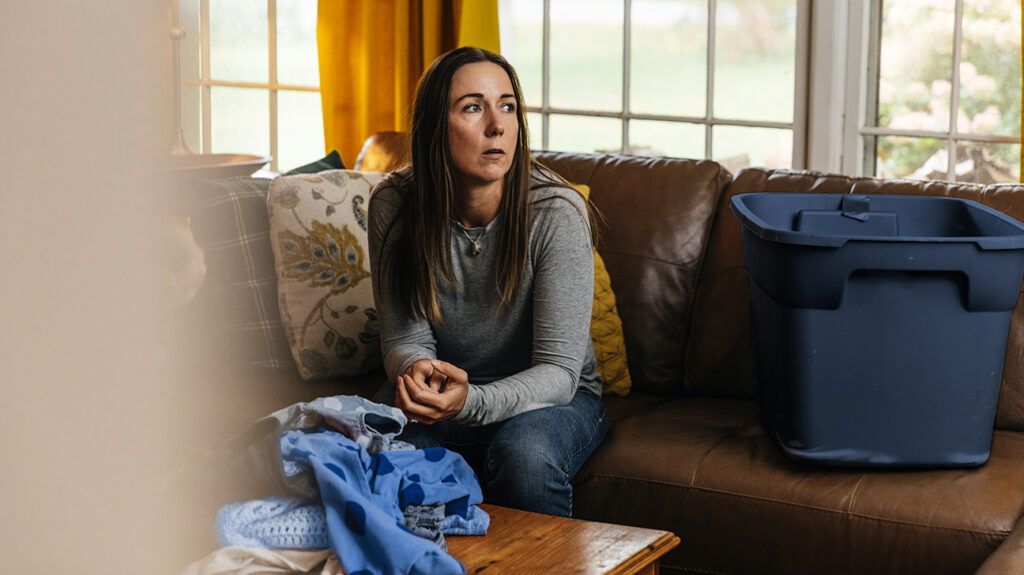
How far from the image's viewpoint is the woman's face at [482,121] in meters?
1.95

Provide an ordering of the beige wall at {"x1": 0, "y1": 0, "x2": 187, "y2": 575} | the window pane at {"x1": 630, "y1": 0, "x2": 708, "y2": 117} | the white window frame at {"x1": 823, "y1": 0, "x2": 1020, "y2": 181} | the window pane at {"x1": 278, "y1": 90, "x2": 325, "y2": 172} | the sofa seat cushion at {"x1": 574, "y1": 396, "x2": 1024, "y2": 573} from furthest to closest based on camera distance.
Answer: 1. the window pane at {"x1": 278, "y1": 90, "x2": 325, "y2": 172}
2. the window pane at {"x1": 630, "y1": 0, "x2": 708, "y2": 117}
3. the white window frame at {"x1": 823, "y1": 0, "x2": 1020, "y2": 181}
4. the sofa seat cushion at {"x1": 574, "y1": 396, "x2": 1024, "y2": 573}
5. the beige wall at {"x1": 0, "y1": 0, "x2": 187, "y2": 575}

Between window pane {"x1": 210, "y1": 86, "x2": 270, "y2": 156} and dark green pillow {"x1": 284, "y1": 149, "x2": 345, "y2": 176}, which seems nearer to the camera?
dark green pillow {"x1": 284, "y1": 149, "x2": 345, "y2": 176}

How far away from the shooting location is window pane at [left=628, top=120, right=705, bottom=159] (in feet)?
10.7

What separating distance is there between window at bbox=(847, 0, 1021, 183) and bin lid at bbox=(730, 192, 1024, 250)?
71 centimetres

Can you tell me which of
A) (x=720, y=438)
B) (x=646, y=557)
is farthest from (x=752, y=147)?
(x=646, y=557)

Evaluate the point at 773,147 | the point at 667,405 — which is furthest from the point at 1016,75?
the point at 667,405

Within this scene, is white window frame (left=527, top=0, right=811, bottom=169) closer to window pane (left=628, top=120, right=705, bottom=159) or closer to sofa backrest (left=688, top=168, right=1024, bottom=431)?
window pane (left=628, top=120, right=705, bottom=159)

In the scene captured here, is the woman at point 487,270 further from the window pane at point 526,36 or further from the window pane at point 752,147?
the window pane at point 526,36

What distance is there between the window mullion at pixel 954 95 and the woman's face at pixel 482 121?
1334mm

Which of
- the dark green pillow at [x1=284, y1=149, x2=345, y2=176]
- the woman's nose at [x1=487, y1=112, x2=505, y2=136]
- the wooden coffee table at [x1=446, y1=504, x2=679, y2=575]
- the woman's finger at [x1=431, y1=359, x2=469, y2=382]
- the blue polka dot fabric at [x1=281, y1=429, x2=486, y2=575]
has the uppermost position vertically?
the woman's nose at [x1=487, y1=112, x2=505, y2=136]

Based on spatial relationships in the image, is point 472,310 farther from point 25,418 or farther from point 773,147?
point 25,418

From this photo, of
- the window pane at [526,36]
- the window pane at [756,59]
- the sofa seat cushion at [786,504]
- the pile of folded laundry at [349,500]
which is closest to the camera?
the pile of folded laundry at [349,500]

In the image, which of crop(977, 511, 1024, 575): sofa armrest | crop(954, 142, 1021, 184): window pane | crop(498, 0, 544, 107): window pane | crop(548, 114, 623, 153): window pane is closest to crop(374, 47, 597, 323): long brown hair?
crop(977, 511, 1024, 575): sofa armrest

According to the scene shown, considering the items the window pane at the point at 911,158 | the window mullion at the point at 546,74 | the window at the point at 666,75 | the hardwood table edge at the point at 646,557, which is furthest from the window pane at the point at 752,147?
the hardwood table edge at the point at 646,557
